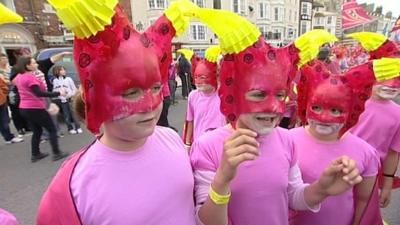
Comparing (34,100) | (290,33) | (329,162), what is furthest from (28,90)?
(290,33)

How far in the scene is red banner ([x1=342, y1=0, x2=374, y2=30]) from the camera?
912 cm

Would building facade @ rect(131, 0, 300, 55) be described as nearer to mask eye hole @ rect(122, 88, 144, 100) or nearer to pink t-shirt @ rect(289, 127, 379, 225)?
pink t-shirt @ rect(289, 127, 379, 225)

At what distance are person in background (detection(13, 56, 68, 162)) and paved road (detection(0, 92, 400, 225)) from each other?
0.95ft

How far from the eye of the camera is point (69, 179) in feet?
3.61

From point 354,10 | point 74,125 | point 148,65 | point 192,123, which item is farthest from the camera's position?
point 354,10

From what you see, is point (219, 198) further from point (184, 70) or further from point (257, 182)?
point (184, 70)

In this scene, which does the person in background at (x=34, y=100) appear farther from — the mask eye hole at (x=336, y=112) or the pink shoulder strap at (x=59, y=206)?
the mask eye hole at (x=336, y=112)

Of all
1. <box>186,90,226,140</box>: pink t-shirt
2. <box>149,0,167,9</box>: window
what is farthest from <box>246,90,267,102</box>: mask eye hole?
<box>149,0,167,9</box>: window

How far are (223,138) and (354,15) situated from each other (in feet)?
31.4

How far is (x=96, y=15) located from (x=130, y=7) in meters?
24.2

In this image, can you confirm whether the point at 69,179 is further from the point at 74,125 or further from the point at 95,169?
the point at 74,125

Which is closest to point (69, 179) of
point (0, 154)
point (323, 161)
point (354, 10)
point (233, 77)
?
point (233, 77)

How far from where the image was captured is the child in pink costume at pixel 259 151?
4.36 ft

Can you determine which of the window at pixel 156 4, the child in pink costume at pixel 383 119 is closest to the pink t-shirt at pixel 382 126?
the child in pink costume at pixel 383 119
